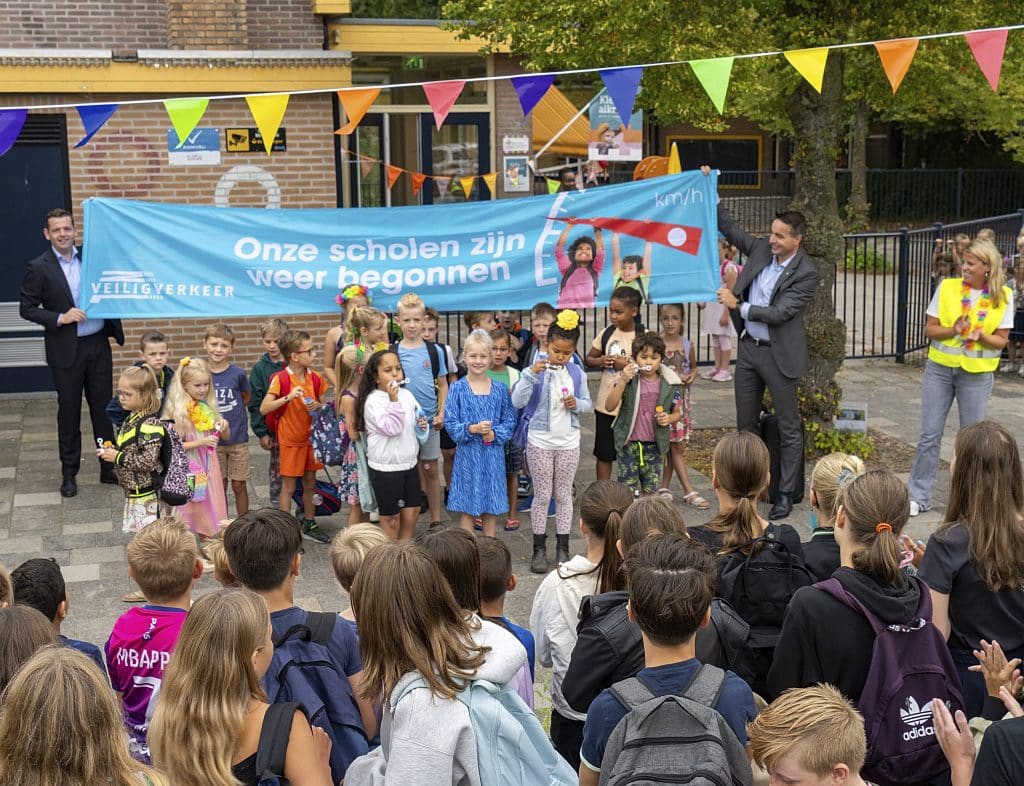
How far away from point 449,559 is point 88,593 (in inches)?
170

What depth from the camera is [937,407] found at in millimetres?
8352

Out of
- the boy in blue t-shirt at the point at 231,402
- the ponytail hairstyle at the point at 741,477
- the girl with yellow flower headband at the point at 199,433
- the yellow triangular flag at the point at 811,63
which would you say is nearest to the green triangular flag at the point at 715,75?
the yellow triangular flag at the point at 811,63

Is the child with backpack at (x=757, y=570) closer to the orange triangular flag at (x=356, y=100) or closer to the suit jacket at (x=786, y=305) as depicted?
the suit jacket at (x=786, y=305)

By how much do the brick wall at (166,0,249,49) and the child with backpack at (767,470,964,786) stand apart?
10084 millimetres

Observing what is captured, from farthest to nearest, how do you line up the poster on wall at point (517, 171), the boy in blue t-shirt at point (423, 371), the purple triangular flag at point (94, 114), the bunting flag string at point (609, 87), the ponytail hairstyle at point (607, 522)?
the poster on wall at point (517, 171)
the purple triangular flag at point (94, 114)
the bunting flag string at point (609, 87)
the boy in blue t-shirt at point (423, 371)
the ponytail hairstyle at point (607, 522)

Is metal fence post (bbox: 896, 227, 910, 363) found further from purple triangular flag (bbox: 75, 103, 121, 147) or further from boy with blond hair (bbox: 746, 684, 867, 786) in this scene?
boy with blond hair (bbox: 746, 684, 867, 786)

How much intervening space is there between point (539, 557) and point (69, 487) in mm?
3935

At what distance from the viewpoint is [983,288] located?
26.5ft

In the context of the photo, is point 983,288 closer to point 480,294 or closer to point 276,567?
point 480,294

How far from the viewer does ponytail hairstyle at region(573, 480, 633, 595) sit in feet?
13.8

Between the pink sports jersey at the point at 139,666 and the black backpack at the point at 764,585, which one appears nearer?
the pink sports jersey at the point at 139,666

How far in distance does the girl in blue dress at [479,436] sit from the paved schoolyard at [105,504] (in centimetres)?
54

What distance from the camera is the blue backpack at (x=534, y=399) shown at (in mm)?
7449

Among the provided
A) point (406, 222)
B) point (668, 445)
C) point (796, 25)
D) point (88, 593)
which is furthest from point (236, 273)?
point (796, 25)
